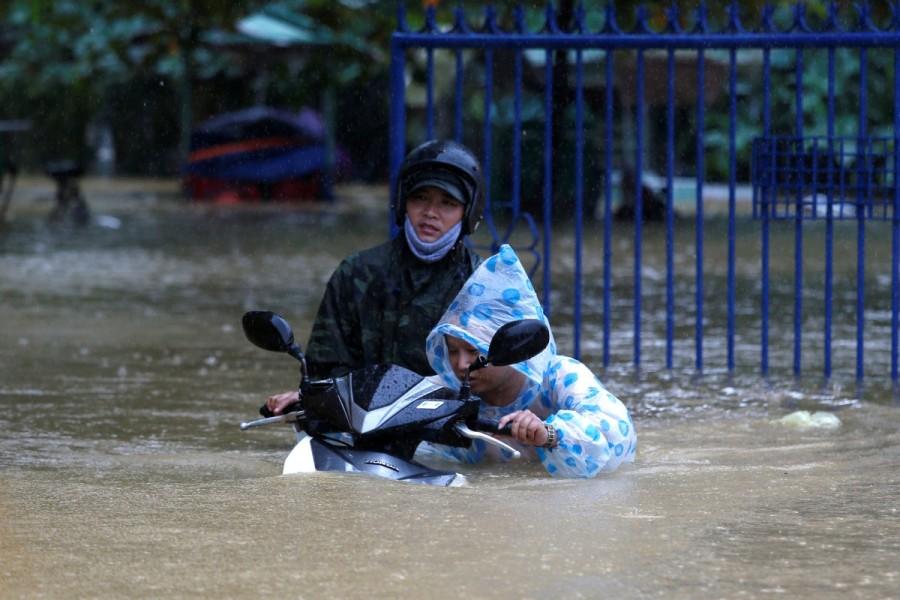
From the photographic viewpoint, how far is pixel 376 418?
593 cm

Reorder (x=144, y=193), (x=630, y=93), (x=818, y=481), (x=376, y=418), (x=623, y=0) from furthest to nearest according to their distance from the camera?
(x=144, y=193), (x=630, y=93), (x=623, y=0), (x=818, y=481), (x=376, y=418)

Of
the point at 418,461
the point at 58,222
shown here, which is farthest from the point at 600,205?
the point at 418,461

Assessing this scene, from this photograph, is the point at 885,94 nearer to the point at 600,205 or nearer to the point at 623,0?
the point at 600,205

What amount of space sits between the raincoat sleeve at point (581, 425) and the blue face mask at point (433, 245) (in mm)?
572

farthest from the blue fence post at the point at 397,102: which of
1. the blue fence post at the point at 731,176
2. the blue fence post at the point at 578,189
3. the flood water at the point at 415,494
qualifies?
the blue fence post at the point at 731,176

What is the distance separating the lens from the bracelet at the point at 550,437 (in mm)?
6078

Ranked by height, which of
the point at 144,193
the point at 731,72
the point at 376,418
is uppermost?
the point at 731,72

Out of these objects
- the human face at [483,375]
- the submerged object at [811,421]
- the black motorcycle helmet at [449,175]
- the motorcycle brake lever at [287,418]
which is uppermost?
the black motorcycle helmet at [449,175]

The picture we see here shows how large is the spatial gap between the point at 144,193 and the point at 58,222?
990 centimetres

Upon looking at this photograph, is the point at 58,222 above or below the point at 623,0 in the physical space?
below

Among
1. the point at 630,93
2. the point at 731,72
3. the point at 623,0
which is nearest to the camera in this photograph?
the point at 731,72

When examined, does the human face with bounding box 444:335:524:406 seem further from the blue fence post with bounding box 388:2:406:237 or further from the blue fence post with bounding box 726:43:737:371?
the blue fence post with bounding box 726:43:737:371

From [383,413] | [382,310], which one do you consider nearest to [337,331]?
[382,310]

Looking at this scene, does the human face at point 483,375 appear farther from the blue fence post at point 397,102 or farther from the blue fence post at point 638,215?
the blue fence post at point 638,215
